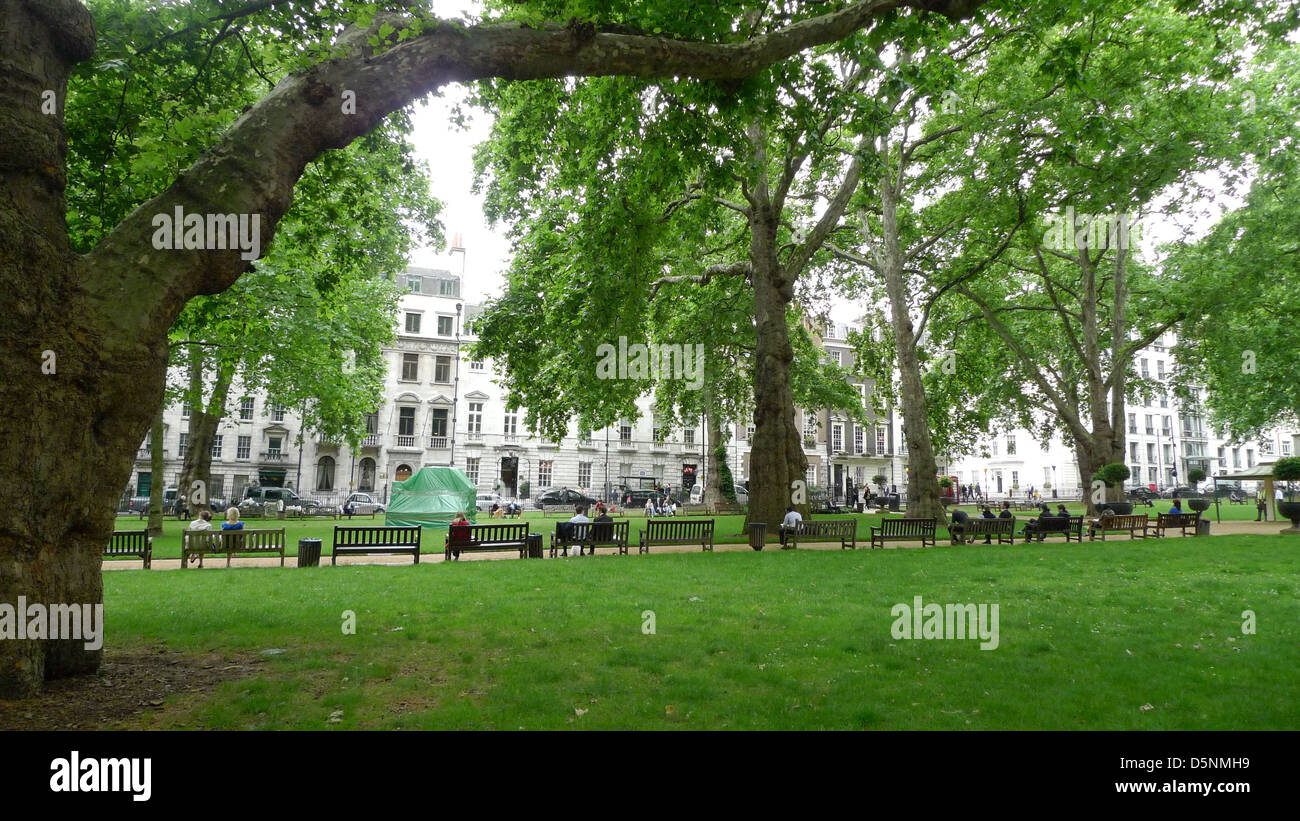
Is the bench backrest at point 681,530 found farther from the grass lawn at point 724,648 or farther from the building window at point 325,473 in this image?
the building window at point 325,473

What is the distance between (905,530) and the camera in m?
17.6

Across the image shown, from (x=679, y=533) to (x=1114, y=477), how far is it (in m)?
18.3

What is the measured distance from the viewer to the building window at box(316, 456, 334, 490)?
1714 inches

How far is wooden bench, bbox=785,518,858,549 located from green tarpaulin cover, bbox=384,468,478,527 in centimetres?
1274

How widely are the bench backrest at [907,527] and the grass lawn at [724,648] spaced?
19.9 feet

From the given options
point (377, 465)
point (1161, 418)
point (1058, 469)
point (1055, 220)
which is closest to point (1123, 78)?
point (1055, 220)

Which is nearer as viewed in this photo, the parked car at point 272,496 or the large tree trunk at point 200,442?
the large tree trunk at point 200,442

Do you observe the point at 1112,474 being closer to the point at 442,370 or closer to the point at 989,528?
the point at 989,528

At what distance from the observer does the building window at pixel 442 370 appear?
4725 centimetres

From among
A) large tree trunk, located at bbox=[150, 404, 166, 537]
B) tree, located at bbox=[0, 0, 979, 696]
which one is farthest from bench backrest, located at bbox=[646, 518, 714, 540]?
large tree trunk, located at bbox=[150, 404, 166, 537]

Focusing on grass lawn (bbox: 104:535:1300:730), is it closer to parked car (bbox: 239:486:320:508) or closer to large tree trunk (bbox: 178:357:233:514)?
large tree trunk (bbox: 178:357:233:514)

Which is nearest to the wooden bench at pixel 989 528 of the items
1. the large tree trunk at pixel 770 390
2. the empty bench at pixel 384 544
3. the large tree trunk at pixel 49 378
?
the large tree trunk at pixel 770 390
